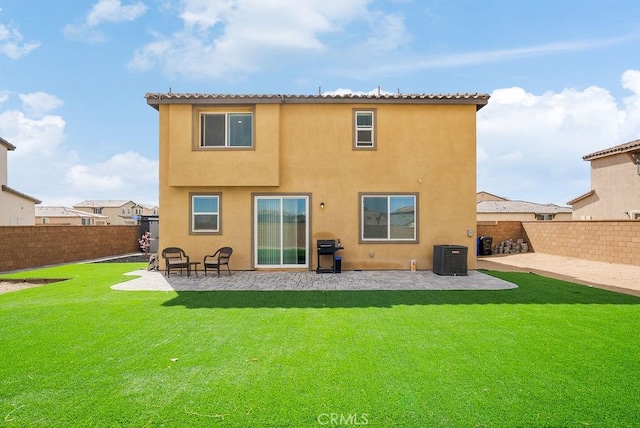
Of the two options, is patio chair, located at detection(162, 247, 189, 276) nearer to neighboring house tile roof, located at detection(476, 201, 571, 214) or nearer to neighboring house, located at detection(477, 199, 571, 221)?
neighboring house, located at detection(477, 199, 571, 221)

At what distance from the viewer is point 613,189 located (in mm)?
23125

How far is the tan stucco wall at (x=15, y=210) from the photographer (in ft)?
78.0

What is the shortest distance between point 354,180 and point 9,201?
78.6 ft

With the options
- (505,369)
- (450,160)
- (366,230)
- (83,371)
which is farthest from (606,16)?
(83,371)

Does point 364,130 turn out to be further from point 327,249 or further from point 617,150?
point 617,150

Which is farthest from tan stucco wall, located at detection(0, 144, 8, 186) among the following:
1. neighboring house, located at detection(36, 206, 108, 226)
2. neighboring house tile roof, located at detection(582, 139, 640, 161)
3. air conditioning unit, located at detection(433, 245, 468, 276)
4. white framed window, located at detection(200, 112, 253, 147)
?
neighboring house tile roof, located at detection(582, 139, 640, 161)

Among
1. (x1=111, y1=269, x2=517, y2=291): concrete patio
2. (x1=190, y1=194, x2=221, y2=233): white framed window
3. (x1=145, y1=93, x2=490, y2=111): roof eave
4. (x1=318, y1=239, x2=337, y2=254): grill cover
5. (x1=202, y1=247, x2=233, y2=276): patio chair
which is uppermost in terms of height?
(x1=145, y1=93, x2=490, y2=111): roof eave

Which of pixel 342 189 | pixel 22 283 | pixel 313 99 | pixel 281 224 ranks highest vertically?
pixel 313 99

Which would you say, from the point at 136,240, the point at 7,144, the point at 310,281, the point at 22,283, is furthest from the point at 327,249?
the point at 7,144

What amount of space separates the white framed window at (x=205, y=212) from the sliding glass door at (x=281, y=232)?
4.71 feet

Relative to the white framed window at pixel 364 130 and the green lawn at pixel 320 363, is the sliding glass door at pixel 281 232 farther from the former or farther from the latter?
the green lawn at pixel 320 363

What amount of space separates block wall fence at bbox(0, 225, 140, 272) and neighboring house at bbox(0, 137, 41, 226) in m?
8.38

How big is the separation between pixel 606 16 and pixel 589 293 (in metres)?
8.72

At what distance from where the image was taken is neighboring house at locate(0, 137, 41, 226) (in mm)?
23844
